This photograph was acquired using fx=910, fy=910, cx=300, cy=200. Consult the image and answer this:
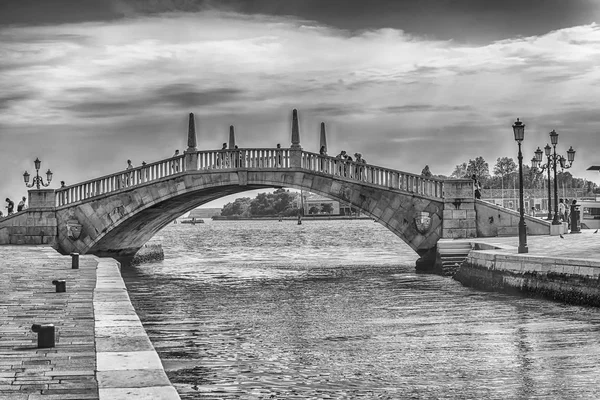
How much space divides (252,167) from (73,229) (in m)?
7.33

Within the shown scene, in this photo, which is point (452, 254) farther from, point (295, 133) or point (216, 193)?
point (216, 193)

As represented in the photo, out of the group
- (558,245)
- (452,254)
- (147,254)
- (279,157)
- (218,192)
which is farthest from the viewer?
(147,254)

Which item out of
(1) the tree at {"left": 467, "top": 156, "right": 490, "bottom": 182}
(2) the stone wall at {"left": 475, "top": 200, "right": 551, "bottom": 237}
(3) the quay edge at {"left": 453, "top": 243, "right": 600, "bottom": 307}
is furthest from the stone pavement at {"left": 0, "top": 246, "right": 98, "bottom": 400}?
(1) the tree at {"left": 467, "top": 156, "right": 490, "bottom": 182}

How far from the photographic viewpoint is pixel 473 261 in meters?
25.7

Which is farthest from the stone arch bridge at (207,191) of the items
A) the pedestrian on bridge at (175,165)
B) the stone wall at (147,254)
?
the stone wall at (147,254)

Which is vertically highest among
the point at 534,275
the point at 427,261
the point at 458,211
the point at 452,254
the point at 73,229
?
the point at 458,211

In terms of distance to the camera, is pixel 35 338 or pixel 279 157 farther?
pixel 279 157

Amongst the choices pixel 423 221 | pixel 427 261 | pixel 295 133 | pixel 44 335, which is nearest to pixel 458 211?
pixel 423 221

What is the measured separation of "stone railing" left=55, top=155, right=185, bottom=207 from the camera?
3519 cm

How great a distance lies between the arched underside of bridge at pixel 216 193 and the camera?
1281 inches

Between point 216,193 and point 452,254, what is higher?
point 216,193

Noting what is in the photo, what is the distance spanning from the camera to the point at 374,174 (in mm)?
33188

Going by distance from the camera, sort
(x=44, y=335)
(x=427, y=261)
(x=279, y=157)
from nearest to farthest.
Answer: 1. (x=44, y=335)
2. (x=427, y=261)
3. (x=279, y=157)

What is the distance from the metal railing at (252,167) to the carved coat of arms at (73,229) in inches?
36.2
